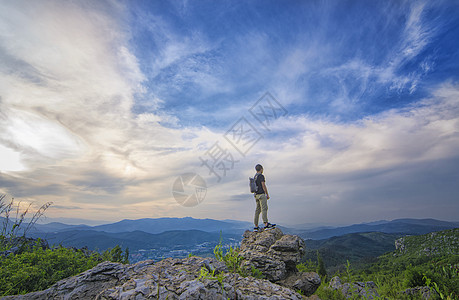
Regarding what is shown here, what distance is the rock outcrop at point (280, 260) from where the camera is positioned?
7.77 m

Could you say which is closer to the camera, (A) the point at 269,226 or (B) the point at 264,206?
(A) the point at 269,226

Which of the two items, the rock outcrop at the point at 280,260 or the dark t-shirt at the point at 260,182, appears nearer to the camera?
the rock outcrop at the point at 280,260

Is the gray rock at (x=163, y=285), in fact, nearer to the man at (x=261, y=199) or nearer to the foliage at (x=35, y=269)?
the foliage at (x=35, y=269)

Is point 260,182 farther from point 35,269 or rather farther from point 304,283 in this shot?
point 35,269

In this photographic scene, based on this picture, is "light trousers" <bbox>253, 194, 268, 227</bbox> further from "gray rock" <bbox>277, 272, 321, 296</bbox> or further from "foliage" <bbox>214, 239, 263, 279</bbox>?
"foliage" <bbox>214, 239, 263, 279</bbox>

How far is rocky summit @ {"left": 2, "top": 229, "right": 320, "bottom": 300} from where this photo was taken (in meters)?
4.09

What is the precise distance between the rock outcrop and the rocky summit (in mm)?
32

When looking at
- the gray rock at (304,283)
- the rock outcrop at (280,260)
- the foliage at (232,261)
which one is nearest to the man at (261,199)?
the rock outcrop at (280,260)

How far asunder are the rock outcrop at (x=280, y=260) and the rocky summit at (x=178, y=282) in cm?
3

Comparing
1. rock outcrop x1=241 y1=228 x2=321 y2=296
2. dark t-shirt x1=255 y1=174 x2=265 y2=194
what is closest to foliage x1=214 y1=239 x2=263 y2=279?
rock outcrop x1=241 y1=228 x2=321 y2=296

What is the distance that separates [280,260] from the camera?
8.41 meters

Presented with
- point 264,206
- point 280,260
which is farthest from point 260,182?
point 280,260

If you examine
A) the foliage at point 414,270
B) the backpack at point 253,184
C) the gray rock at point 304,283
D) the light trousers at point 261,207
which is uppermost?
the backpack at point 253,184

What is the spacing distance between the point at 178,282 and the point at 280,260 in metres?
5.30
